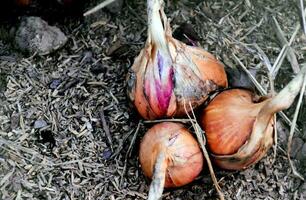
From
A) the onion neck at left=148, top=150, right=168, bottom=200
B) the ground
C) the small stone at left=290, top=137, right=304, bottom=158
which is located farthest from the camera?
the small stone at left=290, top=137, right=304, bottom=158

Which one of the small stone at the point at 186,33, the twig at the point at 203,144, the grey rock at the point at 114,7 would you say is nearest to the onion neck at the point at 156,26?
the twig at the point at 203,144

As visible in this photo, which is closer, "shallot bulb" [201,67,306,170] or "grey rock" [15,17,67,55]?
"shallot bulb" [201,67,306,170]

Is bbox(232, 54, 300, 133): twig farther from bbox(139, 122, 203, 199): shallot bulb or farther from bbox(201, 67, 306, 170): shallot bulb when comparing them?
bbox(139, 122, 203, 199): shallot bulb

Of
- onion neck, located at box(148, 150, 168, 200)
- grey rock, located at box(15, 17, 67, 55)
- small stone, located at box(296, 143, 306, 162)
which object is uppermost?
grey rock, located at box(15, 17, 67, 55)

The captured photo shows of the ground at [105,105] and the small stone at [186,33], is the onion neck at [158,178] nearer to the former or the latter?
the ground at [105,105]

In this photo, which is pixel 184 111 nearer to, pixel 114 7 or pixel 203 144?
pixel 203 144

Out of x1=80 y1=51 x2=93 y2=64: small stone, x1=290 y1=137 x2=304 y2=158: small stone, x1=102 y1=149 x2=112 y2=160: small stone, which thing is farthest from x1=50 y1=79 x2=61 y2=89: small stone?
x1=290 y1=137 x2=304 y2=158: small stone

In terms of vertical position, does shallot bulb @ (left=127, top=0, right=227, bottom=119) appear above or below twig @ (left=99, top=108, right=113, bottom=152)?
above

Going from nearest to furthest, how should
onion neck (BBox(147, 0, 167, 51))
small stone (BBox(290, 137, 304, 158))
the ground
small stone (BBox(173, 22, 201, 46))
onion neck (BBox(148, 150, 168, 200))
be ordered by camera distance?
1. onion neck (BBox(148, 150, 168, 200))
2. onion neck (BBox(147, 0, 167, 51))
3. the ground
4. small stone (BBox(290, 137, 304, 158))
5. small stone (BBox(173, 22, 201, 46))
